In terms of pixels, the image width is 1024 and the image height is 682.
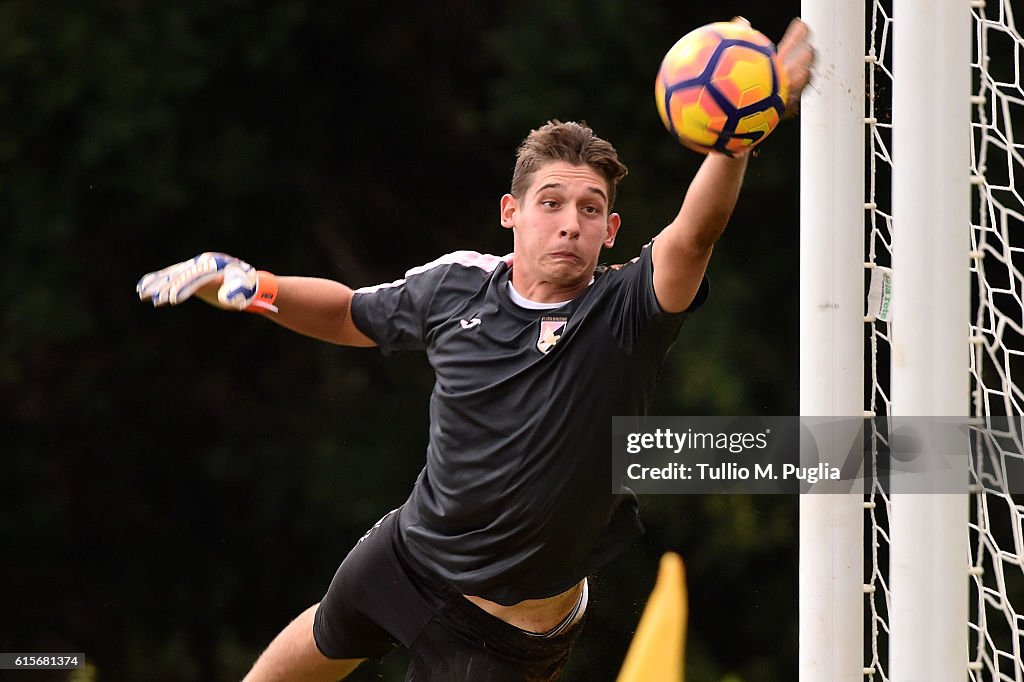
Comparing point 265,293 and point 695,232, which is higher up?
point 265,293

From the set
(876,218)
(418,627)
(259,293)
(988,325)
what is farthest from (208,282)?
(988,325)

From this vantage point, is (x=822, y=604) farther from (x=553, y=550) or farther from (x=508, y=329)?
(x=508, y=329)

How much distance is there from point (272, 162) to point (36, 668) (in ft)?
12.7

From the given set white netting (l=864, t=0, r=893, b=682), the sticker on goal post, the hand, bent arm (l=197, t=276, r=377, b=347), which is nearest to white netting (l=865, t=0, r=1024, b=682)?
white netting (l=864, t=0, r=893, b=682)

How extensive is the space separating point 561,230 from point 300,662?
154cm

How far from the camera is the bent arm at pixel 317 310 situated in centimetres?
408

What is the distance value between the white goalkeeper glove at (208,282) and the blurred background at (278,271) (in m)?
5.13

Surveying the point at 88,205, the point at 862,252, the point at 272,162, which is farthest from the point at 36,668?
the point at 862,252

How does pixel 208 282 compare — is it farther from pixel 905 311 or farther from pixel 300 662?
pixel 905 311

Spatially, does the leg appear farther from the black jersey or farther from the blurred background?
the blurred background

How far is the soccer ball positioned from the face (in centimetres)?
72

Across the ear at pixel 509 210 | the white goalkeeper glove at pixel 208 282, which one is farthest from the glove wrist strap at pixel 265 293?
the ear at pixel 509 210

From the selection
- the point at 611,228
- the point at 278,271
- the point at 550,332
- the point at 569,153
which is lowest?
the point at 550,332

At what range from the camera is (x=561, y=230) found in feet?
12.3
